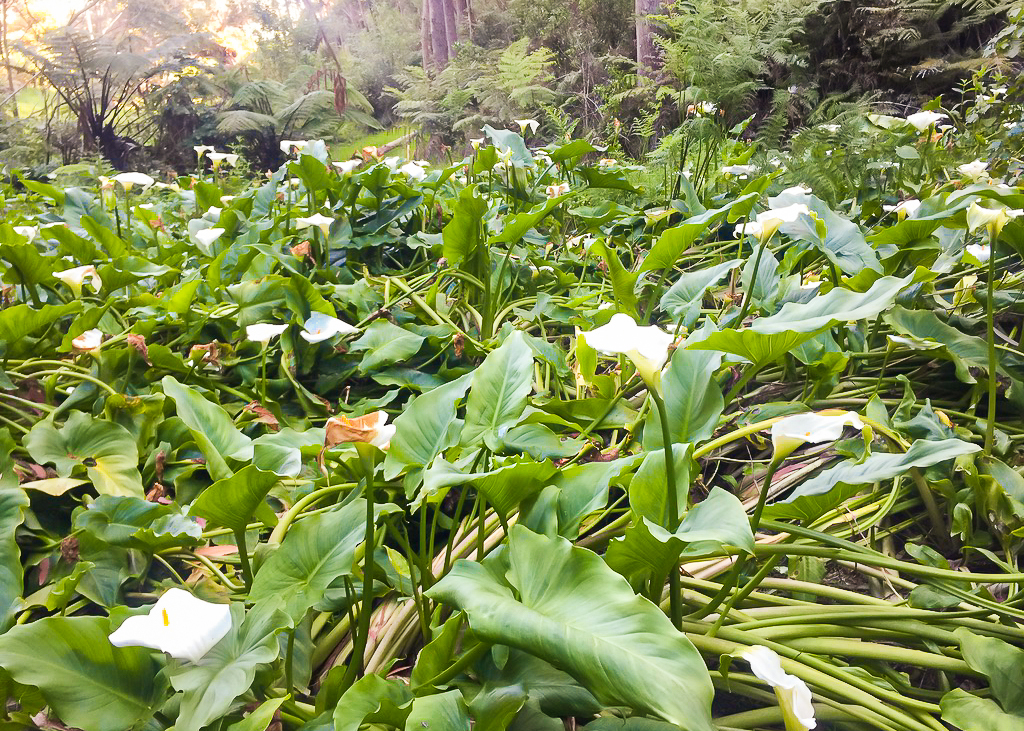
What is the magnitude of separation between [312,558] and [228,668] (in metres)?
0.13

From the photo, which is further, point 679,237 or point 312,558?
point 679,237

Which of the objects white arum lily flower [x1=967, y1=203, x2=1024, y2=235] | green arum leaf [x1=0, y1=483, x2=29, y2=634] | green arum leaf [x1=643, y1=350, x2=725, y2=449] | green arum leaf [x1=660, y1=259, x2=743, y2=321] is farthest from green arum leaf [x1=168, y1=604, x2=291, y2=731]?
white arum lily flower [x1=967, y1=203, x2=1024, y2=235]

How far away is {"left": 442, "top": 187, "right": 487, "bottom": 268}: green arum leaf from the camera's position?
1.30 meters

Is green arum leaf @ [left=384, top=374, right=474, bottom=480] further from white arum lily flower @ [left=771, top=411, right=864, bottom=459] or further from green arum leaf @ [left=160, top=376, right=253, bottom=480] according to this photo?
white arum lily flower @ [left=771, top=411, right=864, bottom=459]

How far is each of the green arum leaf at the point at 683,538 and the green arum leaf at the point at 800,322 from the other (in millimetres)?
182

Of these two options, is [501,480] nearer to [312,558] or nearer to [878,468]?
[312,558]

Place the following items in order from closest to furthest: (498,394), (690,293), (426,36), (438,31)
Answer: (498,394) → (690,293) → (438,31) → (426,36)

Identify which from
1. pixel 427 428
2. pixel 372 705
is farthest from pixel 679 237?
pixel 372 705

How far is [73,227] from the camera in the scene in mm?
1940

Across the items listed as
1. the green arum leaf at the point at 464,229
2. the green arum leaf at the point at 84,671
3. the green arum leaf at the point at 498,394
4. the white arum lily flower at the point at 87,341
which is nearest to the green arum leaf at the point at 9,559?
the green arum leaf at the point at 84,671

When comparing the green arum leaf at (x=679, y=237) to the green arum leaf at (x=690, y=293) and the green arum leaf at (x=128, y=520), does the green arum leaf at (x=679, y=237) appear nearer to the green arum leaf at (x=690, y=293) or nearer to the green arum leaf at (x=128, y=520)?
the green arum leaf at (x=690, y=293)

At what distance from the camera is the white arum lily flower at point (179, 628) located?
0.47 metres

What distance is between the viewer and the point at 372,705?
1.68 feet

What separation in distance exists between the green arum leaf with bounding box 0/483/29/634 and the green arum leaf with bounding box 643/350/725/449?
65 centimetres
